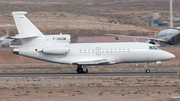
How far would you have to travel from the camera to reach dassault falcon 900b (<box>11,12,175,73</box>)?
34.2 meters

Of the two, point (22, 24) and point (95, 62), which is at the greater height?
point (22, 24)

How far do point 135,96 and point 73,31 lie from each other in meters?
95.6

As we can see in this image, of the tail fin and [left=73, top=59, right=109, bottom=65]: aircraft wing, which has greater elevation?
the tail fin

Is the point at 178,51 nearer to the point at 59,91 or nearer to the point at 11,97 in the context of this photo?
the point at 59,91

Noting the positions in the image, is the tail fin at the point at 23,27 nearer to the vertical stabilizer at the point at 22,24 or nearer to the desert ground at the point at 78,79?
the vertical stabilizer at the point at 22,24

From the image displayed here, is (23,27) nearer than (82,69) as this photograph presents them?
Yes

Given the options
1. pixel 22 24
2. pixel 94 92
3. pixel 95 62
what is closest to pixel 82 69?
pixel 95 62

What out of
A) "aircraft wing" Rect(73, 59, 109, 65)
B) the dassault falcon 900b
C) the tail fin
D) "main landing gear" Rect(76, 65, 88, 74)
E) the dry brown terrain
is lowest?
the dry brown terrain

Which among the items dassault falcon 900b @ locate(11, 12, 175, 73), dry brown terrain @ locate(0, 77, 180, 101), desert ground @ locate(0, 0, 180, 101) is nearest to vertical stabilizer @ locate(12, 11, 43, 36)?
dassault falcon 900b @ locate(11, 12, 175, 73)

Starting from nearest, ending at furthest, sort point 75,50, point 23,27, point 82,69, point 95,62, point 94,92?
point 94,92 → point 95,62 → point 23,27 → point 75,50 → point 82,69

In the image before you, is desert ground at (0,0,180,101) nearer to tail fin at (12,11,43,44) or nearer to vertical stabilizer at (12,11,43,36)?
tail fin at (12,11,43,44)

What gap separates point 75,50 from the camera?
1359 inches

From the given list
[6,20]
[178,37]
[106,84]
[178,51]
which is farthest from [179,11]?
[106,84]

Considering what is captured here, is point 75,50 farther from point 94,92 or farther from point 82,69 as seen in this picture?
point 94,92
